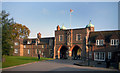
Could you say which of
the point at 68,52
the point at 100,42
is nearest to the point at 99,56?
the point at 100,42

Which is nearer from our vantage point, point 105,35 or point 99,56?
point 99,56

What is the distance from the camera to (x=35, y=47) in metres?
56.5

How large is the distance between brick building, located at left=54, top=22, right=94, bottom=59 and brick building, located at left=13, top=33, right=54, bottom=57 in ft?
13.8

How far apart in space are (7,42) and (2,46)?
1.32 m

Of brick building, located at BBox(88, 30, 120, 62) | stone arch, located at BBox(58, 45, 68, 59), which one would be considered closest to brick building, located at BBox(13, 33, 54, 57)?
stone arch, located at BBox(58, 45, 68, 59)

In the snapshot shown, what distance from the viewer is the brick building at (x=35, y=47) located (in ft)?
173

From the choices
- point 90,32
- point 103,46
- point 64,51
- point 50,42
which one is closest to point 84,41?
point 90,32

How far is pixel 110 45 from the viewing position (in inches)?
1439

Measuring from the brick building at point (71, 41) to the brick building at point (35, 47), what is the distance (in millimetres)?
4219

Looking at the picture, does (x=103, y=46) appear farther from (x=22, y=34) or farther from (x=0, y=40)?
(x=22, y=34)

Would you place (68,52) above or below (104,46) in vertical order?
below

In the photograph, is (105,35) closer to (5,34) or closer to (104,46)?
(104,46)

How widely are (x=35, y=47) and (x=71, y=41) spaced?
18.0 m

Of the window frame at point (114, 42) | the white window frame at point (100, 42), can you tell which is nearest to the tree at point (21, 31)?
the white window frame at point (100, 42)
